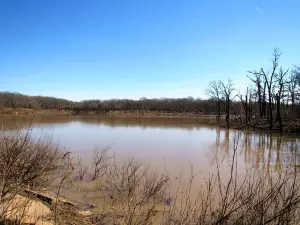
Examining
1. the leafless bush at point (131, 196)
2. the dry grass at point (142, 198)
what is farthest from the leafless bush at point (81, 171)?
the leafless bush at point (131, 196)

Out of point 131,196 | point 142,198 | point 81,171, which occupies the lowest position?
point 81,171

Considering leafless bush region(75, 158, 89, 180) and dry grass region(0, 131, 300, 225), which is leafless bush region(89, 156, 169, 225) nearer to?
dry grass region(0, 131, 300, 225)

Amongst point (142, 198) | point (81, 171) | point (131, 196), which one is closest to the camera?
point (131, 196)

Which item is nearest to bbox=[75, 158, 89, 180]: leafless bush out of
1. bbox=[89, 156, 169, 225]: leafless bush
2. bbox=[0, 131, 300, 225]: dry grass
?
bbox=[0, 131, 300, 225]: dry grass

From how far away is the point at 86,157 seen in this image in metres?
9.72

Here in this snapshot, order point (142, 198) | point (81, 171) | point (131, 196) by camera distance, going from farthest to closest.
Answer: point (81, 171) → point (142, 198) → point (131, 196)

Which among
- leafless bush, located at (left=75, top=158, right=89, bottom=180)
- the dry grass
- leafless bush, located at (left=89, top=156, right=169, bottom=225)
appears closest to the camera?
the dry grass

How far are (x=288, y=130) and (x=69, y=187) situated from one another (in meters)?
21.6

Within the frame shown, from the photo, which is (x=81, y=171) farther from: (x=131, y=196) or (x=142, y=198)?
(x=131, y=196)

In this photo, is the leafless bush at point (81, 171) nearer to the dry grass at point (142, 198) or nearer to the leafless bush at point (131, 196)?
the dry grass at point (142, 198)

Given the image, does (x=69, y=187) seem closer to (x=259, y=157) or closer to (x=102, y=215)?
(x=102, y=215)

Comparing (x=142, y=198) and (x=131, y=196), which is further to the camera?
(x=142, y=198)

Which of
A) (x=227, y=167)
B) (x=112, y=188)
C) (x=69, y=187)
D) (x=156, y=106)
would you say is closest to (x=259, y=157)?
(x=227, y=167)

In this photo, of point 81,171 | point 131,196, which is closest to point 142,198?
point 131,196
